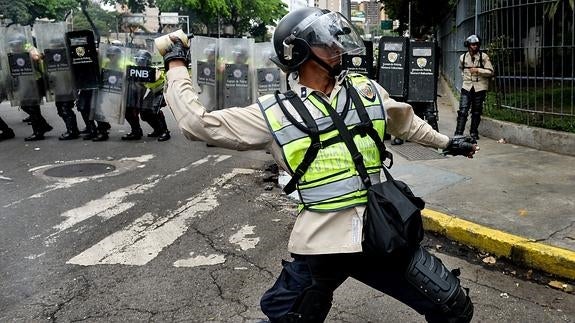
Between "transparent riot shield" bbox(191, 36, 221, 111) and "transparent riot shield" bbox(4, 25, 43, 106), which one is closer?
"transparent riot shield" bbox(191, 36, 221, 111)

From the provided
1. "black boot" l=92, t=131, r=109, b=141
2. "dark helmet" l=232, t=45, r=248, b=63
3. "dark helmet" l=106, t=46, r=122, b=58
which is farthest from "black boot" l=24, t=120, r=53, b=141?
"dark helmet" l=232, t=45, r=248, b=63

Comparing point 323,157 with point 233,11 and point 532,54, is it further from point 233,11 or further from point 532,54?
point 233,11

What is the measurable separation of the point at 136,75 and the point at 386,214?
830 cm

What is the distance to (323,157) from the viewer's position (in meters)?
2.30

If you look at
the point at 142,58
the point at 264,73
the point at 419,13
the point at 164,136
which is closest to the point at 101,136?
the point at 164,136

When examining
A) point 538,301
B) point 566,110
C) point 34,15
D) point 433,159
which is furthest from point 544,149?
point 34,15

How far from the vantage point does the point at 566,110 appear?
25.9 feet

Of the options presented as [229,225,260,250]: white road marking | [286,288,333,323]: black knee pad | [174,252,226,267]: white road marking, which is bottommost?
[174,252,226,267]: white road marking

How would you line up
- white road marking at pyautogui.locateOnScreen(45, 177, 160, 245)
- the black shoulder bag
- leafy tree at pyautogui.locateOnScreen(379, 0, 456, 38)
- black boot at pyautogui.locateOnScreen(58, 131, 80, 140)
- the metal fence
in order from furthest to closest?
leafy tree at pyautogui.locateOnScreen(379, 0, 456, 38), black boot at pyautogui.locateOnScreen(58, 131, 80, 140), the metal fence, white road marking at pyautogui.locateOnScreen(45, 177, 160, 245), the black shoulder bag

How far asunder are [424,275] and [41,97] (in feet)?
31.1

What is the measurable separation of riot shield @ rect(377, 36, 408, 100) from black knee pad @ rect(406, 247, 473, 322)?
726 cm

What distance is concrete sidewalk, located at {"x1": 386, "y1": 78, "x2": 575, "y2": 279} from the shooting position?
4492mm

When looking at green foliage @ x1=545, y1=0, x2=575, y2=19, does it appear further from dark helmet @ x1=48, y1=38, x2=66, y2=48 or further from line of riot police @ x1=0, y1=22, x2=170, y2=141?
dark helmet @ x1=48, y1=38, x2=66, y2=48

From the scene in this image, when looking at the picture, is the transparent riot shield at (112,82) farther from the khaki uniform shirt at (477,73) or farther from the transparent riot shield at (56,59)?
the khaki uniform shirt at (477,73)
